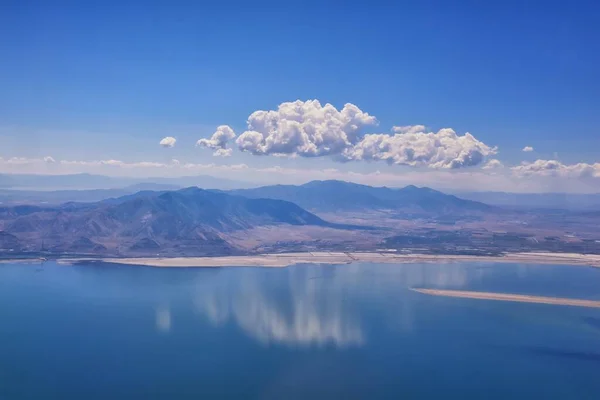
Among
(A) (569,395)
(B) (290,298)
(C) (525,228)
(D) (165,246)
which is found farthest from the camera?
(C) (525,228)

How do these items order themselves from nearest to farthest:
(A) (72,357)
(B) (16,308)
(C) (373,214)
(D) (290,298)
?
(A) (72,357) → (B) (16,308) → (D) (290,298) → (C) (373,214)

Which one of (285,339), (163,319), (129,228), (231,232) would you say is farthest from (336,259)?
(285,339)

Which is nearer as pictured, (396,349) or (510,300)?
(396,349)

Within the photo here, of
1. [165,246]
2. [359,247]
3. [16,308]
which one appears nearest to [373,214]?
[359,247]

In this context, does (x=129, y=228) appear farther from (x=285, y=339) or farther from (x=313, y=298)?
(x=285, y=339)

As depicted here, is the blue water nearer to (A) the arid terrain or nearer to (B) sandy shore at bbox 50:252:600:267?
(B) sandy shore at bbox 50:252:600:267

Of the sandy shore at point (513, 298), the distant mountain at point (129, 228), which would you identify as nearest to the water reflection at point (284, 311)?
the sandy shore at point (513, 298)

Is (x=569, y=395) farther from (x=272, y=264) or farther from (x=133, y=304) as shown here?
(x=272, y=264)
